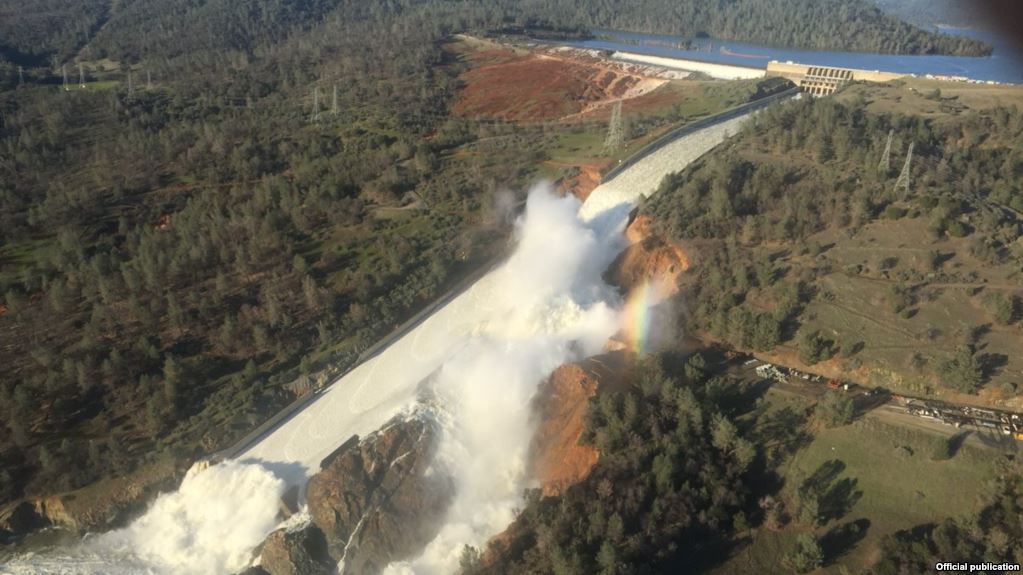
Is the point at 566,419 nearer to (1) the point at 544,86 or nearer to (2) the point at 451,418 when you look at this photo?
(2) the point at 451,418

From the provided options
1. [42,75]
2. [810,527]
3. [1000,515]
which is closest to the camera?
[1000,515]

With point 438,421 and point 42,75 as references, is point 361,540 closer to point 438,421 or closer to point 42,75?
point 438,421

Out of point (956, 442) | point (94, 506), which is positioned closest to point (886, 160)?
point (956, 442)

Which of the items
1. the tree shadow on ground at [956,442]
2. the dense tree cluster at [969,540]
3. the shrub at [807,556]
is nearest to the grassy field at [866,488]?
the tree shadow on ground at [956,442]

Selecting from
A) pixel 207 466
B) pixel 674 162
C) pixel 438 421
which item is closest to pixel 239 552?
pixel 207 466

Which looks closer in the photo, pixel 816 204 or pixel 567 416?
pixel 567 416

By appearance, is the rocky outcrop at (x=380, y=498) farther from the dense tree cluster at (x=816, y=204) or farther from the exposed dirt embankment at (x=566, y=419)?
the dense tree cluster at (x=816, y=204)
